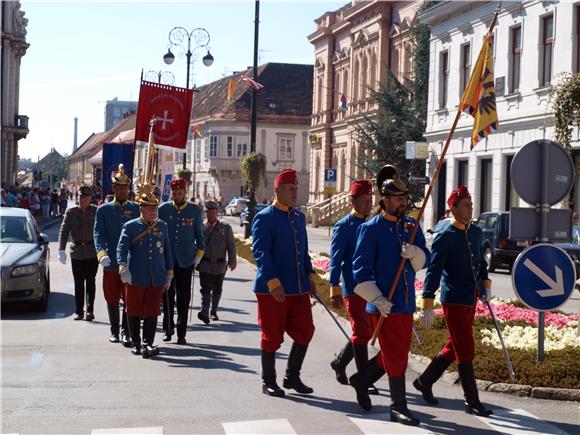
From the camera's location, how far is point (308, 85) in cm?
9400

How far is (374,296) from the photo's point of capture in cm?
801

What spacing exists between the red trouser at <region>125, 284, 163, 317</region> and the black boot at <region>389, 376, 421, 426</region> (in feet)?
13.2

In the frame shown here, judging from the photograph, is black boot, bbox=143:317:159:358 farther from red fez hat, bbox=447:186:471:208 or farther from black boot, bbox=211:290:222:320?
red fez hat, bbox=447:186:471:208

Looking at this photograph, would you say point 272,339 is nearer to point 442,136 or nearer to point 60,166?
point 442,136

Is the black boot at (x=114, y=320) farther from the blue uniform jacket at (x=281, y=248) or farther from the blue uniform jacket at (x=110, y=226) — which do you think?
the blue uniform jacket at (x=281, y=248)

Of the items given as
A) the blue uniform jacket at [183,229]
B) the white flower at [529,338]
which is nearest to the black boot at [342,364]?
the white flower at [529,338]

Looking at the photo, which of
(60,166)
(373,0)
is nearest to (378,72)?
(373,0)

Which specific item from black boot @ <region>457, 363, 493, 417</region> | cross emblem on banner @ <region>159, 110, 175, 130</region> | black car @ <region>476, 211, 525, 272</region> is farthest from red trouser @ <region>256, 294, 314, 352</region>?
black car @ <region>476, 211, 525, 272</region>

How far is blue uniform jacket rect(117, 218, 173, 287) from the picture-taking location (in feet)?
37.8

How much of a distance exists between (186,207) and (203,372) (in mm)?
2988

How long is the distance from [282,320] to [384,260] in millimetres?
1457

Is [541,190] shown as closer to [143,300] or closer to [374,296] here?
[374,296]

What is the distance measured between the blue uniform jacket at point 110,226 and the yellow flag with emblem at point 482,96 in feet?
15.8

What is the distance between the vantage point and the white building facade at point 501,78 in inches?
1256
